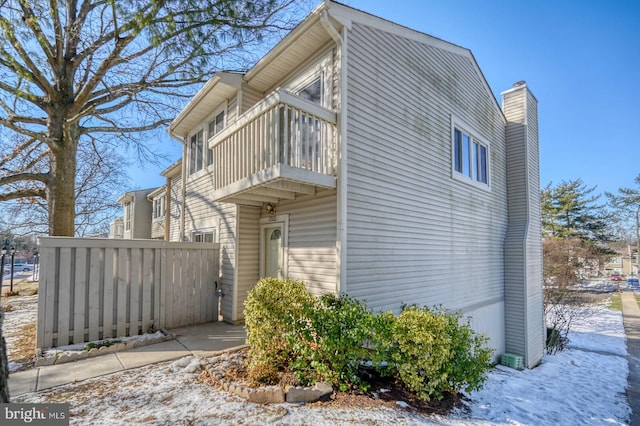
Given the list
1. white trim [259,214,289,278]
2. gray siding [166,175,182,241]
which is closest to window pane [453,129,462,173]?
white trim [259,214,289,278]

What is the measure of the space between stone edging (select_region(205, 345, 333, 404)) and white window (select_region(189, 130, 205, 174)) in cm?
700

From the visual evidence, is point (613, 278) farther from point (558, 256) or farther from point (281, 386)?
point (281, 386)

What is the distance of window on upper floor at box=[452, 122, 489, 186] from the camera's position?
859 cm

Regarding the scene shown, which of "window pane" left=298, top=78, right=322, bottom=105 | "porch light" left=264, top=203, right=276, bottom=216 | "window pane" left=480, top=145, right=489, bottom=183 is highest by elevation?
"window pane" left=298, top=78, right=322, bottom=105

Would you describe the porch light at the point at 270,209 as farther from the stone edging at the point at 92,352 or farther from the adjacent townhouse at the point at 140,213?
the adjacent townhouse at the point at 140,213

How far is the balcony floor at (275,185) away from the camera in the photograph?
4.68 meters

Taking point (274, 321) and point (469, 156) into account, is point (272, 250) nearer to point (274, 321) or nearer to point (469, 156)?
point (274, 321)

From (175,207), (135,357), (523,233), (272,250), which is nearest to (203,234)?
(272,250)

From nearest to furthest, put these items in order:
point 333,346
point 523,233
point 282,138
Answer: point 333,346
point 282,138
point 523,233

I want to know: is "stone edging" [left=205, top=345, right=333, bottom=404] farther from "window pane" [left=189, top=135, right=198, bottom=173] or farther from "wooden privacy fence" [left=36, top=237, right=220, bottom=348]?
"window pane" [left=189, top=135, right=198, bottom=173]

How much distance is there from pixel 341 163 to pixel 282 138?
1.07m

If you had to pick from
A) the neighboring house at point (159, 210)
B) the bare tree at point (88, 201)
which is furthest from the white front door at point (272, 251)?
the bare tree at point (88, 201)

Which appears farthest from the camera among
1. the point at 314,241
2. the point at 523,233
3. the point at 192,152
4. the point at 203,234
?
Result: the point at 523,233

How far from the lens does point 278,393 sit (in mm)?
3473
